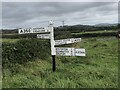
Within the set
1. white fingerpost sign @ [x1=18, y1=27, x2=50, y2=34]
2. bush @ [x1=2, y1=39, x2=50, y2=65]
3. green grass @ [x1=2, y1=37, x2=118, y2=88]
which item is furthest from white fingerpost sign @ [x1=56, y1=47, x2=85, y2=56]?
bush @ [x1=2, y1=39, x2=50, y2=65]

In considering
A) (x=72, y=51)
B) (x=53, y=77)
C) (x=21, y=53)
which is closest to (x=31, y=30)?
(x=21, y=53)

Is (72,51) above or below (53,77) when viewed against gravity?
above

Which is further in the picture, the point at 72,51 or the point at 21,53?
the point at 21,53

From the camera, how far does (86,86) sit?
24.8 feet

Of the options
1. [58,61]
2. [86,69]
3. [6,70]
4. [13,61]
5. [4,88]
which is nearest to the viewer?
[4,88]

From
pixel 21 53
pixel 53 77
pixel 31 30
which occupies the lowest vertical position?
pixel 53 77

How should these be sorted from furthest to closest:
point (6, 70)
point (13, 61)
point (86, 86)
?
point (13, 61)
point (6, 70)
point (86, 86)

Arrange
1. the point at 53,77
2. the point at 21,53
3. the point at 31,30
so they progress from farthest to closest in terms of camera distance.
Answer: the point at 21,53, the point at 31,30, the point at 53,77

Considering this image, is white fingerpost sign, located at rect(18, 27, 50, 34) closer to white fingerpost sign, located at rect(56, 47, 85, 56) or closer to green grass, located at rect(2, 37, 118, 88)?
white fingerpost sign, located at rect(56, 47, 85, 56)

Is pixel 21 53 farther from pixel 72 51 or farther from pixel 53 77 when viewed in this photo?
pixel 53 77

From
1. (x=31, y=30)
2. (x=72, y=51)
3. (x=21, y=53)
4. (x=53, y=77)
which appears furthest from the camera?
(x=21, y=53)

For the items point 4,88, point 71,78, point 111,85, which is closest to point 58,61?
point 71,78

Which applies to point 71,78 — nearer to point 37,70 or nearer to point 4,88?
point 37,70

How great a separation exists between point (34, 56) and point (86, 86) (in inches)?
137
